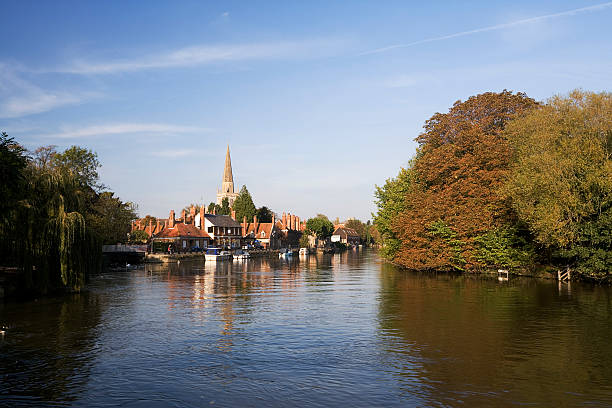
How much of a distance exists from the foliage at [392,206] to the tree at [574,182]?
28.8 meters

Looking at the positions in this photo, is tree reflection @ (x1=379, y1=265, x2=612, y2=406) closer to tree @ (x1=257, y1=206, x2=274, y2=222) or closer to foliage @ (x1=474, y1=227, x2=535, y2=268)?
foliage @ (x1=474, y1=227, x2=535, y2=268)

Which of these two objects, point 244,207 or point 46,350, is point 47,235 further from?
point 244,207

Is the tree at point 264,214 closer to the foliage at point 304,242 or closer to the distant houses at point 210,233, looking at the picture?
the distant houses at point 210,233

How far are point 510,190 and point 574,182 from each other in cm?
561

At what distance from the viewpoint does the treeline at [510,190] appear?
42.0m

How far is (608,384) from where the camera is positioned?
16.8m

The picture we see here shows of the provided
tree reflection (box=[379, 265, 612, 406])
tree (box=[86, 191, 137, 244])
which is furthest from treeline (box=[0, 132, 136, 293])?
tree (box=[86, 191, 137, 244])

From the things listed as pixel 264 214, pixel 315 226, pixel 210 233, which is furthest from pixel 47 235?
pixel 315 226

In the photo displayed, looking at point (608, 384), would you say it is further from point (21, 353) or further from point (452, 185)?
point (452, 185)

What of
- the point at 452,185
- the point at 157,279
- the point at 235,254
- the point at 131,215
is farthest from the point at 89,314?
the point at 235,254

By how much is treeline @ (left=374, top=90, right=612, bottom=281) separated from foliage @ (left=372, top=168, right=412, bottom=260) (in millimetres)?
215

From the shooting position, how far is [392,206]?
80.2 metres

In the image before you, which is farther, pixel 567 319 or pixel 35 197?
pixel 35 197

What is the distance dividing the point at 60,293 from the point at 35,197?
878 cm
